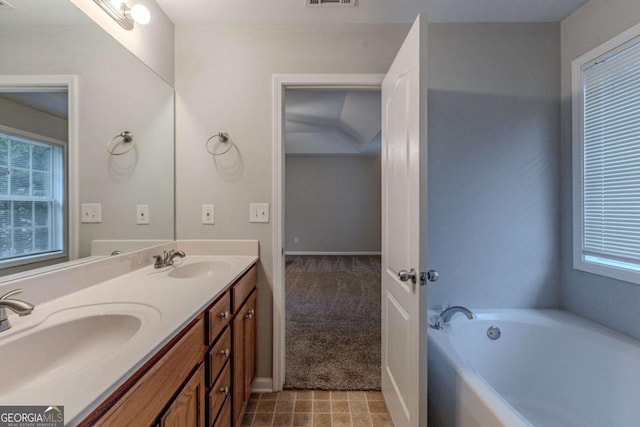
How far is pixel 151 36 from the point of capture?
1636 mm

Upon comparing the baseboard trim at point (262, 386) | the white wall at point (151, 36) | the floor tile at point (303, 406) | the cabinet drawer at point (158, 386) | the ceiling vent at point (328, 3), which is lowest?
the floor tile at point (303, 406)

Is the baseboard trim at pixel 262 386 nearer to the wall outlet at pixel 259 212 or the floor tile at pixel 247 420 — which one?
the floor tile at pixel 247 420

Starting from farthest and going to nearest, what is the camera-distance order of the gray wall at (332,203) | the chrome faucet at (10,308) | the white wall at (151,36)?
1. the gray wall at (332,203)
2. the white wall at (151,36)
3. the chrome faucet at (10,308)

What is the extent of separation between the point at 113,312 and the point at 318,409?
131 cm

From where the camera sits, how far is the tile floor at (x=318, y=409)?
1.55 meters

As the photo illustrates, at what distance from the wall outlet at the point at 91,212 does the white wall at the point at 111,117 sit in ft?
0.09

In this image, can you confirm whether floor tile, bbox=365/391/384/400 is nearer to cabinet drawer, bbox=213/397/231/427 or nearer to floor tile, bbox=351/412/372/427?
floor tile, bbox=351/412/372/427

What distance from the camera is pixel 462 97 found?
1.77 meters

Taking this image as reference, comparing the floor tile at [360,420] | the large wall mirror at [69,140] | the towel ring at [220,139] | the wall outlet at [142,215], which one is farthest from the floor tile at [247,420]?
the towel ring at [220,139]

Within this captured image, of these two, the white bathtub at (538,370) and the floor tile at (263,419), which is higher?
the white bathtub at (538,370)

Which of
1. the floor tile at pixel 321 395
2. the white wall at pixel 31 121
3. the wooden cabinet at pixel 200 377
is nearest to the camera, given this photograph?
the wooden cabinet at pixel 200 377

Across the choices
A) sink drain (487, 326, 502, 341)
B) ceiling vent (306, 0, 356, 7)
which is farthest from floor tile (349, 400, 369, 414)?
ceiling vent (306, 0, 356, 7)

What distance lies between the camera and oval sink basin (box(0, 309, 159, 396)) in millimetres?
688

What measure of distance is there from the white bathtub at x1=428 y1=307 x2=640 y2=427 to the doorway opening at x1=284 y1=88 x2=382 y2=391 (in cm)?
69
